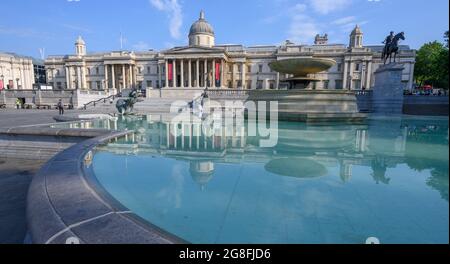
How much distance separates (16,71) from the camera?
7100cm

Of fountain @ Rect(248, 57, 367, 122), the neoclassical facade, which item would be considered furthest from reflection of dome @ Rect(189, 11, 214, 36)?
fountain @ Rect(248, 57, 367, 122)

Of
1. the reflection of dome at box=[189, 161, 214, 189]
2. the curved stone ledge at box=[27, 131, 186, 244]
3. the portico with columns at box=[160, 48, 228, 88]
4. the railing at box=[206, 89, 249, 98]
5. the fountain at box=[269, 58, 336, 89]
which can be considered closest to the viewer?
the curved stone ledge at box=[27, 131, 186, 244]

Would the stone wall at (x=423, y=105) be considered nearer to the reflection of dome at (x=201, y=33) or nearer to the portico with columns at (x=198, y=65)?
the portico with columns at (x=198, y=65)

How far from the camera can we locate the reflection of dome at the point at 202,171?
3.98 m

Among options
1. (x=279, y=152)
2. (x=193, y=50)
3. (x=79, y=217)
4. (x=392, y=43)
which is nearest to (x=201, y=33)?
(x=193, y=50)

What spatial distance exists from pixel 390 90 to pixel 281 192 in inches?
1013

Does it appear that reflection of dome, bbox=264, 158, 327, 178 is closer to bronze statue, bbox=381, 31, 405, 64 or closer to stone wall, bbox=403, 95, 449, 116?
stone wall, bbox=403, 95, 449, 116

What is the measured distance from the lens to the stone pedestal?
23.4 meters

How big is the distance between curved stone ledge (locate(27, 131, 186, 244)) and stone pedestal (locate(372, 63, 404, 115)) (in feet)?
89.4

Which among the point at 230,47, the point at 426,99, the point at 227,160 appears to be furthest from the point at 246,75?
the point at 227,160

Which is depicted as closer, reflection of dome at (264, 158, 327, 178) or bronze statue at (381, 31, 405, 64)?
reflection of dome at (264, 158, 327, 178)

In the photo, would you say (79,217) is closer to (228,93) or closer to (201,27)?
(228,93)

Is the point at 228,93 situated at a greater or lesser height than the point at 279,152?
greater

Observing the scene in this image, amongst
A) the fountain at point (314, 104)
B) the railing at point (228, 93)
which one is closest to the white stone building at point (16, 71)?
the railing at point (228, 93)
